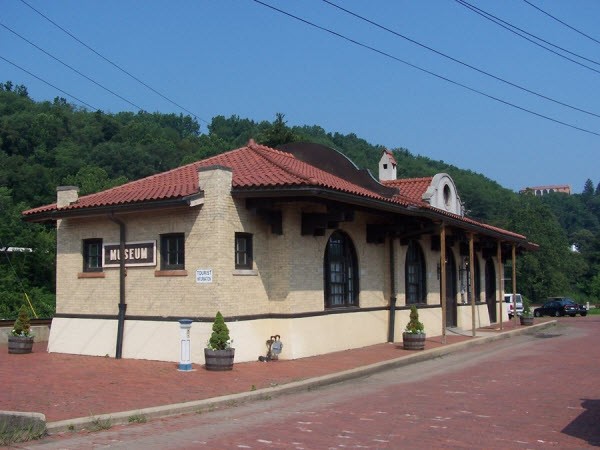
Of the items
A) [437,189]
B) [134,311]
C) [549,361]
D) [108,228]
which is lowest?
[549,361]

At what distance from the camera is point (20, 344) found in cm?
1780

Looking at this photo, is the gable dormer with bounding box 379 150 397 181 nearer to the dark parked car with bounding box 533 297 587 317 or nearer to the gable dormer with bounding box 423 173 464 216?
the gable dormer with bounding box 423 173 464 216

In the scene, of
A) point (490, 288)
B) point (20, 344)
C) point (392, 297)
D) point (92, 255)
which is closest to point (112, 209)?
point (92, 255)

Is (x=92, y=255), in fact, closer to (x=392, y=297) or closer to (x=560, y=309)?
(x=392, y=297)

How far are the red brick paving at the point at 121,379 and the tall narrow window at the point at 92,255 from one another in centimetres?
229

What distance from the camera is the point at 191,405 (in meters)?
10.7

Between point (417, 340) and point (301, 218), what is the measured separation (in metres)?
4.59

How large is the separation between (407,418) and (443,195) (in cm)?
1833

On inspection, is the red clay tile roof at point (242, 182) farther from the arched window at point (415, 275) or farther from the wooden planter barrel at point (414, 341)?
the wooden planter barrel at point (414, 341)

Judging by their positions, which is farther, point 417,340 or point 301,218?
point 417,340

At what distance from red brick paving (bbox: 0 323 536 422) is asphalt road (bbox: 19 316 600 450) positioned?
2.87 ft

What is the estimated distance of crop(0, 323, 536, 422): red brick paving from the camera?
35.1 ft

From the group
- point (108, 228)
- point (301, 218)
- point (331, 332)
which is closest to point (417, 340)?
point (331, 332)

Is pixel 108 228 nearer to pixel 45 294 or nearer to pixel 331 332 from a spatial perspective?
pixel 331 332
